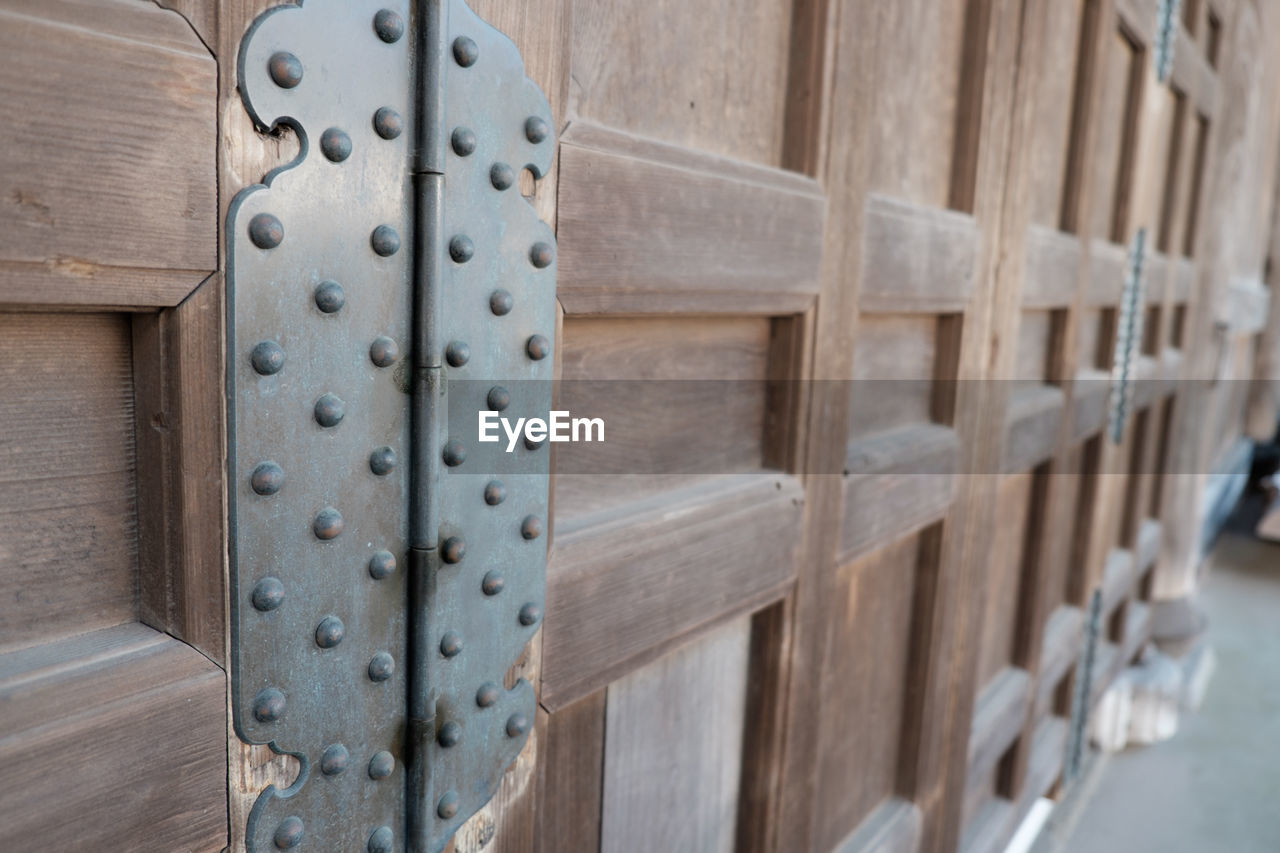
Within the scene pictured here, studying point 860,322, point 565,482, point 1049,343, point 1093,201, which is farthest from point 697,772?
point 1093,201

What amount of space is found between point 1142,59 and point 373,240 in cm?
196

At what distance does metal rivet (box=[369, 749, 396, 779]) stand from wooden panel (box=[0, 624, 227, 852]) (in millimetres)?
87

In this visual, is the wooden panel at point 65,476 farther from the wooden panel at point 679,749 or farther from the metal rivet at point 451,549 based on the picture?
the wooden panel at point 679,749

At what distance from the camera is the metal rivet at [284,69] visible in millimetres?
425

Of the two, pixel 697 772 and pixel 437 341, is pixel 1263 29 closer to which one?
pixel 697 772

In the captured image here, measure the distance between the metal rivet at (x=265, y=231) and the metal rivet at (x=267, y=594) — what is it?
159mm

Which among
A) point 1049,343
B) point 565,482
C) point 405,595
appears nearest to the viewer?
point 405,595

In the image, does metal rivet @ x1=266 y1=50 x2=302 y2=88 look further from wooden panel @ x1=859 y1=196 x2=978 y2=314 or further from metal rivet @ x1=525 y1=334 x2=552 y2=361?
wooden panel @ x1=859 y1=196 x2=978 y2=314

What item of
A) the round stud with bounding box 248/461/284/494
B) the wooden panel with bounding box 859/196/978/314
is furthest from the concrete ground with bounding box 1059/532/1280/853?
the round stud with bounding box 248/461/284/494

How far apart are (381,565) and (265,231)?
0.61 ft

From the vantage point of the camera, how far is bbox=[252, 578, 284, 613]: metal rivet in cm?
45

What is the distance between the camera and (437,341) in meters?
0.52

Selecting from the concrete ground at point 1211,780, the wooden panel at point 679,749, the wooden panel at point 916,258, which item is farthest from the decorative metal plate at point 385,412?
the concrete ground at point 1211,780

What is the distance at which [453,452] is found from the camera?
54 cm
